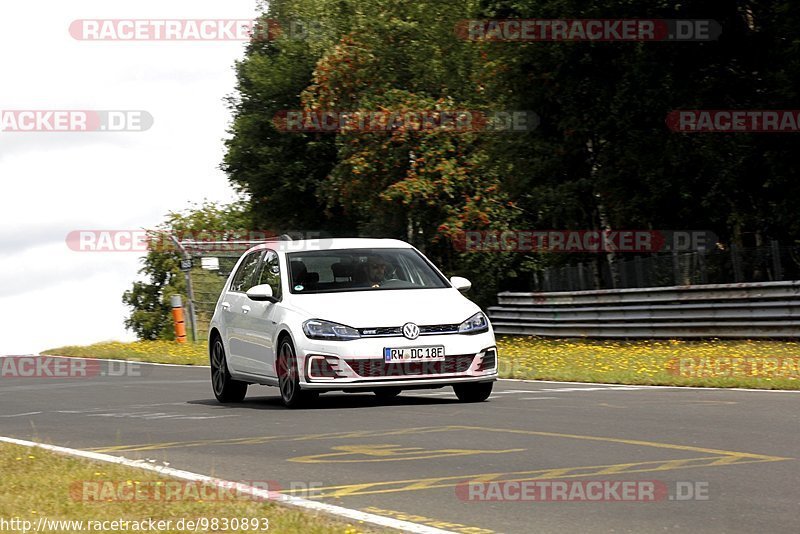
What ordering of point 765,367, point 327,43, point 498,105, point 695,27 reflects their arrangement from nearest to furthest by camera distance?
point 765,367, point 695,27, point 498,105, point 327,43

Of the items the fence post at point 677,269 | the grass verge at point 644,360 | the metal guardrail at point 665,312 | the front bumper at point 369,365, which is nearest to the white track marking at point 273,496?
the front bumper at point 369,365

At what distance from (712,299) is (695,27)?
661 centimetres

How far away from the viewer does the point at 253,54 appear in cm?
6219

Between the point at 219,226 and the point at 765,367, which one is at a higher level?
the point at 219,226

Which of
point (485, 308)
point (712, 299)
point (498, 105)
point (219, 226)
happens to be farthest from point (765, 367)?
point (219, 226)

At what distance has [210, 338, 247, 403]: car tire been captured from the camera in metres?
16.1

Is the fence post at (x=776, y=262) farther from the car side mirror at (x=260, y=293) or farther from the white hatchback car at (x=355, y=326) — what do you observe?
the car side mirror at (x=260, y=293)

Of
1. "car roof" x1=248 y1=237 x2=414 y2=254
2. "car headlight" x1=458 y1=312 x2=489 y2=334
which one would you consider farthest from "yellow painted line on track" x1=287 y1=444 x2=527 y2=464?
"car roof" x1=248 y1=237 x2=414 y2=254

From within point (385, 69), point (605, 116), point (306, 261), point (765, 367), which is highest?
point (385, 69)

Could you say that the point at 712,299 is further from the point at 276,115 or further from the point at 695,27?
the point at 276,115

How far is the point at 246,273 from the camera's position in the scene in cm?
1648

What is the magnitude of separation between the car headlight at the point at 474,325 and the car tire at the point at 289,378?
1.55 metres

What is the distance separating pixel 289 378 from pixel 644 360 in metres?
11.0

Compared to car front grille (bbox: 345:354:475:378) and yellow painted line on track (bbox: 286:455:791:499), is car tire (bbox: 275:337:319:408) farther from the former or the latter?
yellow painted line on track (bbox: 286:455:791:499)
